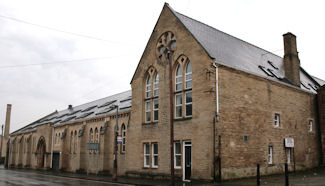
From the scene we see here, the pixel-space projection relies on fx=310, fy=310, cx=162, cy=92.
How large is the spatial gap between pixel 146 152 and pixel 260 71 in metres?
11.4

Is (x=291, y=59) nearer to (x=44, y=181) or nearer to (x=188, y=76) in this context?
(x=188, y=76)

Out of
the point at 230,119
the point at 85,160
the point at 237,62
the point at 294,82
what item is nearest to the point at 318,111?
the point at 294,82

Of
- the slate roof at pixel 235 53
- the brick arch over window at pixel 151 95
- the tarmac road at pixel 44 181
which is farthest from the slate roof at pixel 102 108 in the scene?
the tarmac road at pixel 44 181

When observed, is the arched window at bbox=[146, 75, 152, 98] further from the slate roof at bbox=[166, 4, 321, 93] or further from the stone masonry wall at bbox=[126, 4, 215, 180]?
the slate roof at bbox=[166, 4, 321, 93]

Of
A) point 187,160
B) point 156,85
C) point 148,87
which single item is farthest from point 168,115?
point 148,87

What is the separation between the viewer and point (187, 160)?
21.2 meters

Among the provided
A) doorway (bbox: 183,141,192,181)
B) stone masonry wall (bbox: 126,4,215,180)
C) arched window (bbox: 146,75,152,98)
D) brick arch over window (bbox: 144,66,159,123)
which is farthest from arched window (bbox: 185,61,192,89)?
arched window (bbox: 146,75,152,98)

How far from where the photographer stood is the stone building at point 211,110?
66.3 feet

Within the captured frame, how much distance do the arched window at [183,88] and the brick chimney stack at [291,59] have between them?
11982mm

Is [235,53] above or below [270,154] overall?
above

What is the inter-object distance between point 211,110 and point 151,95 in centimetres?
698

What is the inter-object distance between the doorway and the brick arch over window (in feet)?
13.4

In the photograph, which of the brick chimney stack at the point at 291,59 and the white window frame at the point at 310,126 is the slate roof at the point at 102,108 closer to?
the brick chimney stack at the point at 291,59

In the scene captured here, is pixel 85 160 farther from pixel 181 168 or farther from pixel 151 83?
pixel 181 168
